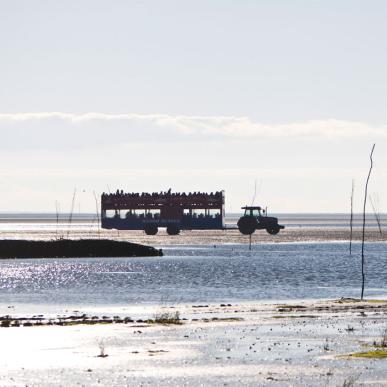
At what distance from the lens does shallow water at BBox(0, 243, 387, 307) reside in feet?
247

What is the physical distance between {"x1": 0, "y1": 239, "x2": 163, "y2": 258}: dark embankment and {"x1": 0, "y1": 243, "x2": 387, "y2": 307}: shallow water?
120 inches

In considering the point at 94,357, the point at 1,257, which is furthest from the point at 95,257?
the point at 94,357

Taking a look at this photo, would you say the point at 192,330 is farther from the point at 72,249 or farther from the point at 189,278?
the point at 72,249

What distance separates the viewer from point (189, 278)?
326 feet

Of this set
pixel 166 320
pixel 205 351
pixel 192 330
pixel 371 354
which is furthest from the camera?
pixel 166 320

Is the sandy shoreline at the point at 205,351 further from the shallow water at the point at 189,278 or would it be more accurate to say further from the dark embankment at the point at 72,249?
the dark embankment at the point at 72,249

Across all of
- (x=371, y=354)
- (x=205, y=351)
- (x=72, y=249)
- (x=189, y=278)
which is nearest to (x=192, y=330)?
(x=205, y=351)

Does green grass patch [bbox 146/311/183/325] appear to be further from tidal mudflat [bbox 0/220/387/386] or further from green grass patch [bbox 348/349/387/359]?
green grass patch [bbox 348/349/387/359]

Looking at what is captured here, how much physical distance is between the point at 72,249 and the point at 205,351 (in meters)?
109

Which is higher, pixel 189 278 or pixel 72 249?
pixel 72 249

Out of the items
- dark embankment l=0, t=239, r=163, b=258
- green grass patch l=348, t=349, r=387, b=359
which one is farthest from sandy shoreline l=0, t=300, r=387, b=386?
dark embankment l=0, t=239, r=163, b=258

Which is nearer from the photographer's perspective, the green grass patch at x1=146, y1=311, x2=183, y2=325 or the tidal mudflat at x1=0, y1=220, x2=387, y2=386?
the tidal mudflat at x1=0, y1=220, x2=387, y2=386

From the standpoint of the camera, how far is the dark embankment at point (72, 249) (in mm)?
144125

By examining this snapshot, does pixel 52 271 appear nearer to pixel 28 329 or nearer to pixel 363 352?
pixel 28 329
